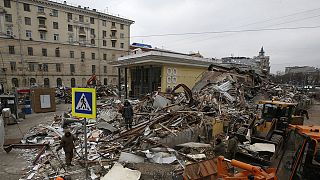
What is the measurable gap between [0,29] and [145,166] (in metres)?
43.2

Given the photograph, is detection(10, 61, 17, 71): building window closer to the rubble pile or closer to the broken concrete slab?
the rubble pile

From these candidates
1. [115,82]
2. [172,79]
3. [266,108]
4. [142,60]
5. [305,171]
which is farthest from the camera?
[115,82]

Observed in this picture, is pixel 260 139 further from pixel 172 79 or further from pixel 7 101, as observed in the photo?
pixel 7 101

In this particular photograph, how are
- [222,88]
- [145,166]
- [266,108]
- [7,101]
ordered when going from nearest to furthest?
1. [145,166]
2. [266,108]
3. [7,101]
4. [222,88]

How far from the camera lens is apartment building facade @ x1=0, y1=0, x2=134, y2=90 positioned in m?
34.8

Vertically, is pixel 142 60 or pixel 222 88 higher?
pixel 142 60

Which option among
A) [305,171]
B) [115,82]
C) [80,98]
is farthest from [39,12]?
[305,171]

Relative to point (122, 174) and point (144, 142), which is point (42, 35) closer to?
point (144, 142)

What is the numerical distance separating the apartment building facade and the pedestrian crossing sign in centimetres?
3290

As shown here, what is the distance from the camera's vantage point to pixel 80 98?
14.4 feet

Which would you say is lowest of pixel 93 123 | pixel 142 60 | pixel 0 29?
pixel 93 123

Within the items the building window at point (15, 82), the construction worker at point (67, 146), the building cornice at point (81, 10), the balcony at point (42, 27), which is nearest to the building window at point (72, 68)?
the balcony at point (42, 27)

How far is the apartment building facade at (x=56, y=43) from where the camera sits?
3484cm

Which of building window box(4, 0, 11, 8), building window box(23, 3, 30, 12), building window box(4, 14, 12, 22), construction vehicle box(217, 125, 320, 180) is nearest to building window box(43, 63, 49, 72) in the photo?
building window box(4, 14, 12, 22)
